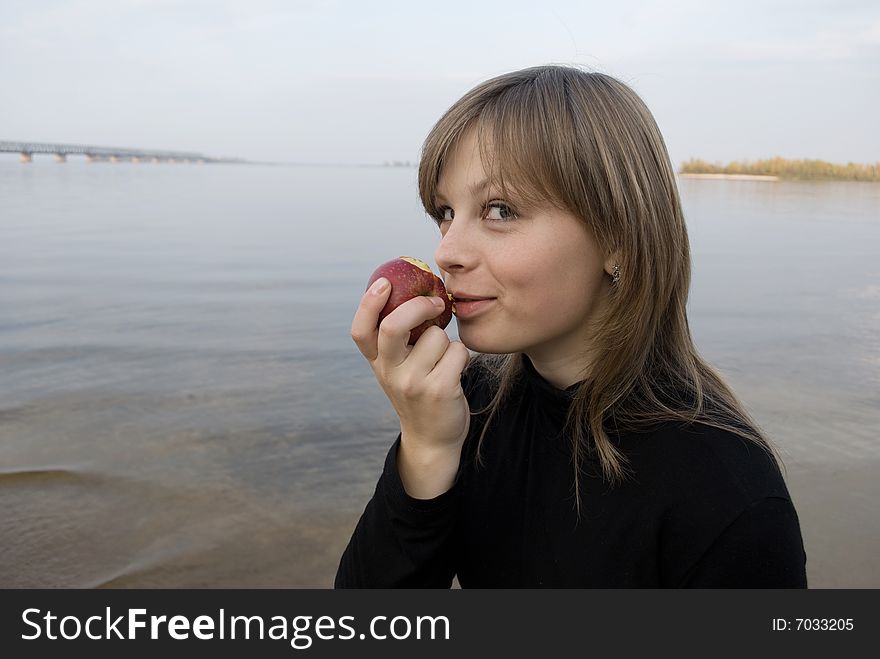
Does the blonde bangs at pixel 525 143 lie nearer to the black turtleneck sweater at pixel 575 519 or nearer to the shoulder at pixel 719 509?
the black turtleneck sweater at pixel 575 519

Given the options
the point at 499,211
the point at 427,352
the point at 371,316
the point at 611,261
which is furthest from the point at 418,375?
the point at 611,261

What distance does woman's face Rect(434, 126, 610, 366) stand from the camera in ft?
6.69

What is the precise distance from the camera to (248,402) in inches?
236

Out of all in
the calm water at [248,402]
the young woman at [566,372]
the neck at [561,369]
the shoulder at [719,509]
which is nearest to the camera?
A: the shoulder at [719,509]

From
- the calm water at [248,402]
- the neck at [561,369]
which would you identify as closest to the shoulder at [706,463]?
the neck at [561,369]

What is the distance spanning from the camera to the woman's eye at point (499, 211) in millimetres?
2064

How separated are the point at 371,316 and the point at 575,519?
2.46ft

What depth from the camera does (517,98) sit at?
2090 millimetres

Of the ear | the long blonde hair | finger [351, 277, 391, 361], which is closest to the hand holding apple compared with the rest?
finger [351, 277, 391, 361]

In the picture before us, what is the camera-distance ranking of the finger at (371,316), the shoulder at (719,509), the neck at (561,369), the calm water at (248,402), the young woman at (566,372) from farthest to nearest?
1. the calm water at (248,402)
2. the neck at (561,369)
3. the finger at (371,316)
4. the young woman at (566,372)
5. the shoulder at (719,509)

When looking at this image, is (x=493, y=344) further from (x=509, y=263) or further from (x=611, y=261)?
(x=611, y=261)

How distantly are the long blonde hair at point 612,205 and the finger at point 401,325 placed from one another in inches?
14.7

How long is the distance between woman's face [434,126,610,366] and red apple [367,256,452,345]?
47mm

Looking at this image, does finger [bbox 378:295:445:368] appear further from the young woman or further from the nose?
the nose
